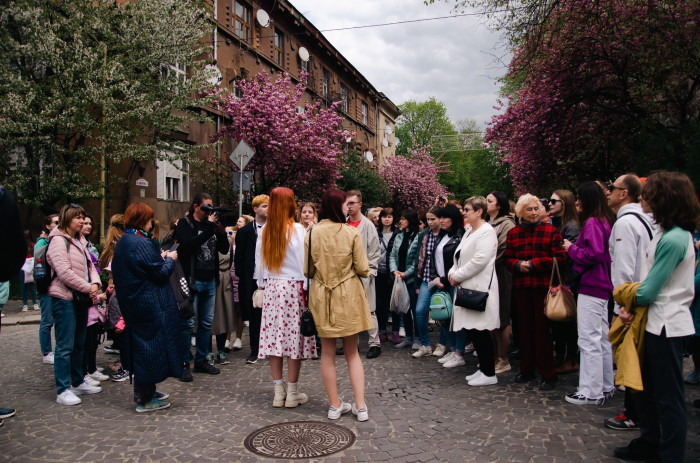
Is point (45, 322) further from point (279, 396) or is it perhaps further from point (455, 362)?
point (455, 362)

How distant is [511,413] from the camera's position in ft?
15.5

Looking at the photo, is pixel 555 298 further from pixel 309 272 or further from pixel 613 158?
pixel 613 158

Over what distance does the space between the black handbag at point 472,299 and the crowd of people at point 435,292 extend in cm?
2

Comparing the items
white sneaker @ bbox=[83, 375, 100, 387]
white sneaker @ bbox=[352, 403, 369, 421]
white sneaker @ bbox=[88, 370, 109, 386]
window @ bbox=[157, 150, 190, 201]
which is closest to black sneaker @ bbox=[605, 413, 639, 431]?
white sneaker @ bbox=[352, 403, 369, 421]

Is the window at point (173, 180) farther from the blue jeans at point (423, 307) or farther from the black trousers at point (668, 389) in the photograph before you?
the black trousers at point (668, 389)

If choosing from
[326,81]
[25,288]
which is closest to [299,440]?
[25,288]

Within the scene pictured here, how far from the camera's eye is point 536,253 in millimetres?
5547

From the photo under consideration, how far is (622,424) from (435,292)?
9.68 feet

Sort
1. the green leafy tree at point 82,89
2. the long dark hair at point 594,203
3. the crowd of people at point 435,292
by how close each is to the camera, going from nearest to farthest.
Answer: the crowd of people at point 435,292
the long dark hair at point 594,203
the green leafy tree at point 82,89

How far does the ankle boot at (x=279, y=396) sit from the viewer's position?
504cm

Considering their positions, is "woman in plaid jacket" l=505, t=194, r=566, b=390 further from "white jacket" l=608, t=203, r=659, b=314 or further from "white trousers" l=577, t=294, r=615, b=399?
"white jacket" l=608, t=203, r=659, b=314

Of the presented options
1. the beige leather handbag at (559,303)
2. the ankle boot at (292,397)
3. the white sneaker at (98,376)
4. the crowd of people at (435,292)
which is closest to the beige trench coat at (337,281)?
the crowd of people at (435,292)

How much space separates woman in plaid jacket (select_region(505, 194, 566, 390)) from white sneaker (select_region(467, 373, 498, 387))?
0.93ft

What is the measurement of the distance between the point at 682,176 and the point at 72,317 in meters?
5.70
